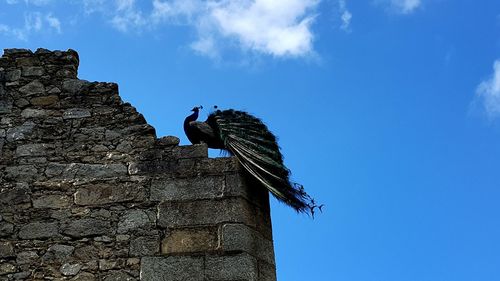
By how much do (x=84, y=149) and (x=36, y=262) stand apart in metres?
1.15

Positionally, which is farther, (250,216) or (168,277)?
(250,216)

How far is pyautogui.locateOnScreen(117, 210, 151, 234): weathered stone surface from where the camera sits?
17.3 feet

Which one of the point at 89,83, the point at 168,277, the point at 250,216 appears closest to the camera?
the point at 168,277

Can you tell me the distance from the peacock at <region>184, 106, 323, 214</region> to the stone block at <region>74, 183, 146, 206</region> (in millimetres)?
840

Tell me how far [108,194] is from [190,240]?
910mm

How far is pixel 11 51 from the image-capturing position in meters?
6.34

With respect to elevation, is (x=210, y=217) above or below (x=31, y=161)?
below

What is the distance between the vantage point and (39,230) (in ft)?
17.6

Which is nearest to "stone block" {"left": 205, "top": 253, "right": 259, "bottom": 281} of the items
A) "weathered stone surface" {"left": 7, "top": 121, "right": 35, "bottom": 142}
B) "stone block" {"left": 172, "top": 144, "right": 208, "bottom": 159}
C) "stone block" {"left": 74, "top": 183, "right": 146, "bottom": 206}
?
"stone block" {"left": 74, "top": 183, "right": 146, "bottom": 206}

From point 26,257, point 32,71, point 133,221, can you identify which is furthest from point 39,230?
point 32,71

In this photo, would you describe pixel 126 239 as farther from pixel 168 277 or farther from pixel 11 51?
pixel 11 51

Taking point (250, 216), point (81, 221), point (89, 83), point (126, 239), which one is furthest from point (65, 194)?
point (250, 216)

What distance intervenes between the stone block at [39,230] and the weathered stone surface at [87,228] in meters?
0.11

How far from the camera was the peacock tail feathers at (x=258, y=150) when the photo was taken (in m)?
5.58
